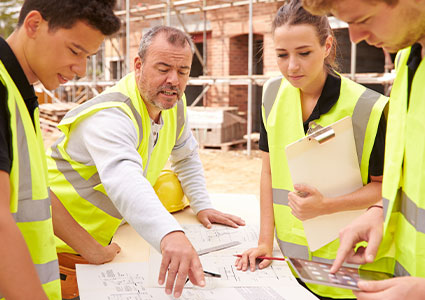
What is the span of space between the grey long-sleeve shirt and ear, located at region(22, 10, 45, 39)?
0.56 meters

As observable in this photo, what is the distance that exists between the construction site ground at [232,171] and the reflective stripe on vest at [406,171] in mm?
4968

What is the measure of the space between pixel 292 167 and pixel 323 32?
21.8 inches

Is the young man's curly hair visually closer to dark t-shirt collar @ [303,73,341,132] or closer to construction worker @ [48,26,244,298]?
construction worker @ [48,26,244,298]

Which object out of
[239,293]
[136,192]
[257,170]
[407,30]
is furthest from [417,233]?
[257,170]

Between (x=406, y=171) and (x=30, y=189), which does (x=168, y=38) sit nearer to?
(x=30, y=189)

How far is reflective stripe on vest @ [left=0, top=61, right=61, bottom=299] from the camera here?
109 centimetres

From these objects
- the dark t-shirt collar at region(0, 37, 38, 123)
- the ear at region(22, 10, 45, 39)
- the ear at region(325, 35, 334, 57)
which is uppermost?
the ear at region(22, 10, 45, 39)

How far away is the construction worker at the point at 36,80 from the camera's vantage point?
3.56 feet

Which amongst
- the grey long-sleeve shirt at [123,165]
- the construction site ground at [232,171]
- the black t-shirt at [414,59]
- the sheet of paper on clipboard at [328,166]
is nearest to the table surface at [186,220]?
the grey long-sleeve shirt at [123,165]

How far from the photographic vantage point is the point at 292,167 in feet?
5.55

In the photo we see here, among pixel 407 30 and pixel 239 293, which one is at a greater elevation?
pixel 407 30

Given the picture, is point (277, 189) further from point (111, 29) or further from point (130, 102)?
point (111, 29)

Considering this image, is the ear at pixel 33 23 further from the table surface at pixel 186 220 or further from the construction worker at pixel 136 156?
the table surface at pixel 186 220

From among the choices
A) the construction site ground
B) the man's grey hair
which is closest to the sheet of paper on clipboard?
the man's grey hair
